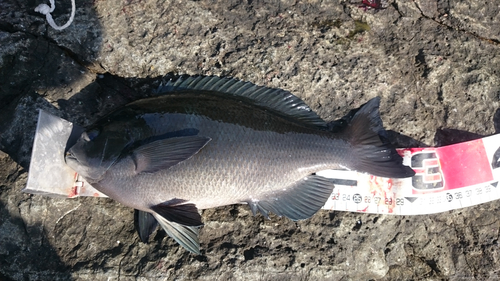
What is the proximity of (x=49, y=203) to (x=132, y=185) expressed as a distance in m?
0.83

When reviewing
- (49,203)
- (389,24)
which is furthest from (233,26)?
(49,203)

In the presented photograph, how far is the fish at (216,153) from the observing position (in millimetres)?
2535

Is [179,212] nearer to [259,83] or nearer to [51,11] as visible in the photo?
[259,83]

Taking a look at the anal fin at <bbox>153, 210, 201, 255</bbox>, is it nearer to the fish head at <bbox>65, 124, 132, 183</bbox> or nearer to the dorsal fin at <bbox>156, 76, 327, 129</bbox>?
the fish head at <bbox>65, 124, 132, 183</bbox>

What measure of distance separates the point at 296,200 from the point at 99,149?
1.48 meters

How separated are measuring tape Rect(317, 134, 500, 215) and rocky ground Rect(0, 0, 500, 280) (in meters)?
0.12

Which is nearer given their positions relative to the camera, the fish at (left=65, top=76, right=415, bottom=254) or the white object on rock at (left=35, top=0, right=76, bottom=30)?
the fish at (left=65, top=76, right=415, bottom=254)

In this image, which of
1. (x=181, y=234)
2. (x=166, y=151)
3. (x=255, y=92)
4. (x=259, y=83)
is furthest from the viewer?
(x=259, y=83)

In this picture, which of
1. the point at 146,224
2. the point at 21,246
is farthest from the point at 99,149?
the point at 21,246

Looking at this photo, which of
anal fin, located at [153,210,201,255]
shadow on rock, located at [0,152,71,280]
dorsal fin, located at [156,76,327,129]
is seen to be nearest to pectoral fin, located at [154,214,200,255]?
anal fin, located at [153,210,201,255]

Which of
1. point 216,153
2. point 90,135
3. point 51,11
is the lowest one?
point 216,153

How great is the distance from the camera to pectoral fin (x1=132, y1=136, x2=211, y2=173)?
2465 mm

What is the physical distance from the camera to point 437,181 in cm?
302

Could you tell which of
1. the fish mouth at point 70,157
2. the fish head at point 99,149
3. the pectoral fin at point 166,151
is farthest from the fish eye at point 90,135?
the pectoral fin at point 166,151
